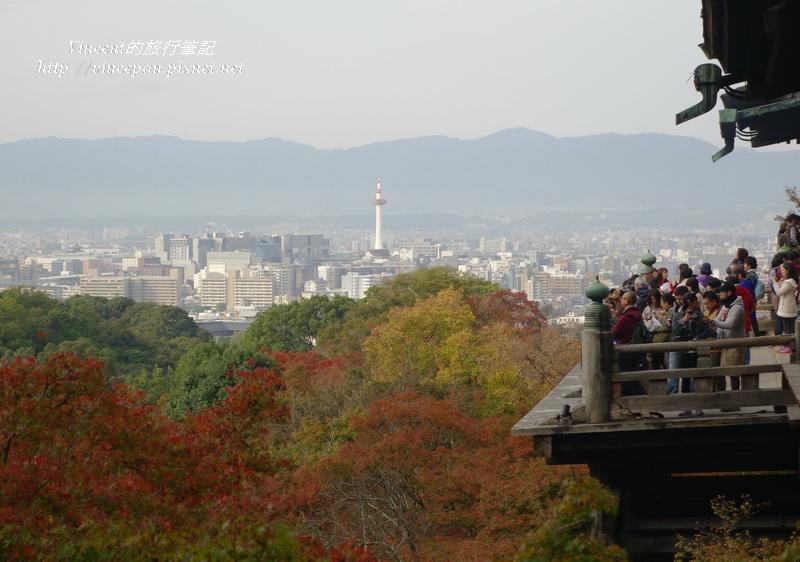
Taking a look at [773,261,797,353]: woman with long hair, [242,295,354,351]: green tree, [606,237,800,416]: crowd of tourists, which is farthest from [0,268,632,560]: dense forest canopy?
[242,295,354,351]: green tree

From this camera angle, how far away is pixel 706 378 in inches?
316

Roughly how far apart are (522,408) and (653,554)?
42.2 feet

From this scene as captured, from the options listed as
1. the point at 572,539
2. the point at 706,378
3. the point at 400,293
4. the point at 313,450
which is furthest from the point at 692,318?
the point at 400,293

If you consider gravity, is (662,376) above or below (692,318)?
below

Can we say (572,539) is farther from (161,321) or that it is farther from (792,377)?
(161,321)

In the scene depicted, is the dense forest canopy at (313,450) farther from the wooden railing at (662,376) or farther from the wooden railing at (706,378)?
the wooden railing at (706,378)

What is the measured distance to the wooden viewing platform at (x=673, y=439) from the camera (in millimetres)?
7797

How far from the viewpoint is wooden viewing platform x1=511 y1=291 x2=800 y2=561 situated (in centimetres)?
780

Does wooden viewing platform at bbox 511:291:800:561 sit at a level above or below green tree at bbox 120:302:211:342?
above

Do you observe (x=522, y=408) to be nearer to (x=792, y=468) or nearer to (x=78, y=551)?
(x=792, y=468)

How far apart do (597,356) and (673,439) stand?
3.05 feet

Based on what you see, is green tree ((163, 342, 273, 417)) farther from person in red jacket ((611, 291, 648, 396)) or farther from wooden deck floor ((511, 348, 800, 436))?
wooden deck floor ((511, 348, 800, 436))

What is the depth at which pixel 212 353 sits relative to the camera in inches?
1788

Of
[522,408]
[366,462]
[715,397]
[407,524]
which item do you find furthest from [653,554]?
[522,408]
